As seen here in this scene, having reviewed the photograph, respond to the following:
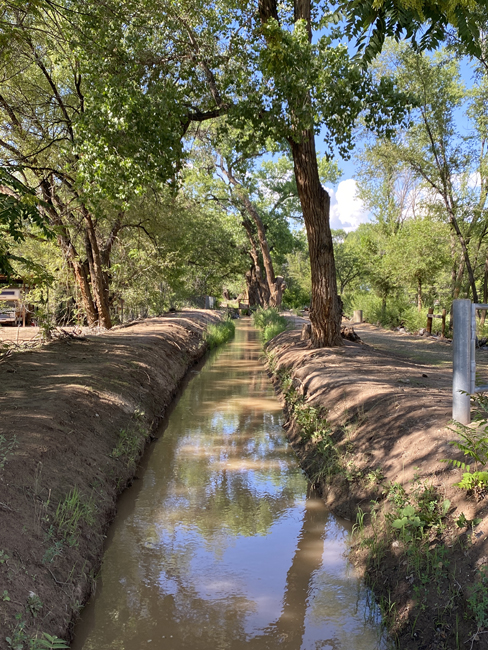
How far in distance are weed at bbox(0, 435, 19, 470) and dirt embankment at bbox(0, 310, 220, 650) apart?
0.01 meters

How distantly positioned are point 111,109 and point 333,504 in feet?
28.4

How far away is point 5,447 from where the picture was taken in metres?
5.40

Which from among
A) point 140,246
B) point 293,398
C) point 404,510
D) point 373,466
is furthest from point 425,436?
point 140,246

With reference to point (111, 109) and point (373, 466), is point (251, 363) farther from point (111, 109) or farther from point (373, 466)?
point (373, 466)

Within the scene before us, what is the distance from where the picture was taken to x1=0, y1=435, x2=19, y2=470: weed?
16.7ft

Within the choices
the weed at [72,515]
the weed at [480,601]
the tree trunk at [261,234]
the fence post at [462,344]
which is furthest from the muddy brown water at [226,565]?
the tree trunk at [261,234]

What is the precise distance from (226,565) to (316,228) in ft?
30.4

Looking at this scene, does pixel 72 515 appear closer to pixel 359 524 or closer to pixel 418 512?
pixel 359 524

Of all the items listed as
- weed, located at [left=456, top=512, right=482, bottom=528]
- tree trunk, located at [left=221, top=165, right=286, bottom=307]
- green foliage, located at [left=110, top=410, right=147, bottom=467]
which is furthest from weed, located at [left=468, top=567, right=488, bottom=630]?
tree trunk, located at [left=221, top=165, right=286, bottom=307]

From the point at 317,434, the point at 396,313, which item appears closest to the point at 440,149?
the point at 396,313

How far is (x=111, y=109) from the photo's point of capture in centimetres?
1098

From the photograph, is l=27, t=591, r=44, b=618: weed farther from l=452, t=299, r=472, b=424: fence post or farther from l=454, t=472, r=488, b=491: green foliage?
l=452, t=299, r=472, b=424: fence post

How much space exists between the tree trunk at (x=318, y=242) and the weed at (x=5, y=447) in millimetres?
9068

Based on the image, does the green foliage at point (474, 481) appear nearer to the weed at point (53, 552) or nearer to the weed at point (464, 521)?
the weed at point (464, 521)
